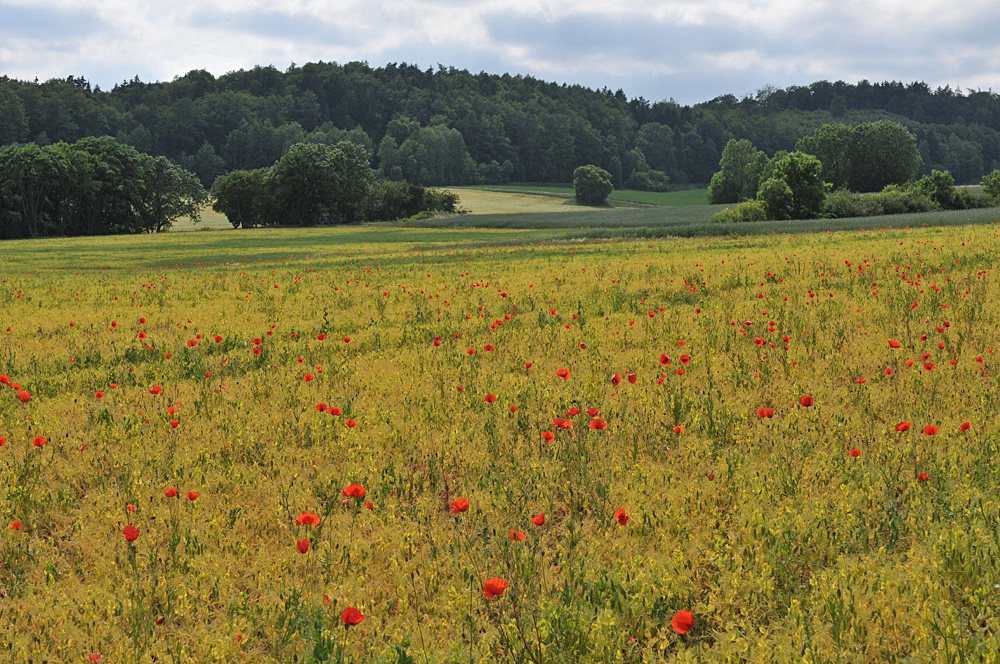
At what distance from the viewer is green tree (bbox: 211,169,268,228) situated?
9725cm

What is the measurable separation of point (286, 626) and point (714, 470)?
3.34 meters

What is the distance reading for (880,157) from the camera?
110m

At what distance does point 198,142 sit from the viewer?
154750 mm

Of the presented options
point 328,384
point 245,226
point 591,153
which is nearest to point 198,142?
point 245,226

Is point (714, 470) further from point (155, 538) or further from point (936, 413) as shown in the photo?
point (155, 538)

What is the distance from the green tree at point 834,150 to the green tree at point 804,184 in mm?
50035

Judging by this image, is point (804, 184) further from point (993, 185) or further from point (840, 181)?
point (840, 181)

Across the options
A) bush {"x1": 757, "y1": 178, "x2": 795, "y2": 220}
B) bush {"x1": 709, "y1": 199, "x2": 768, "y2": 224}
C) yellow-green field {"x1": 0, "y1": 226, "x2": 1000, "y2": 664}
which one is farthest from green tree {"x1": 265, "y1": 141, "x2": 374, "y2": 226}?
yellow-green field {"x1": 0, "y1": 226, "x2": 1000, "y2": 664}

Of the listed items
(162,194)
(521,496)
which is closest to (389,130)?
(162,194)

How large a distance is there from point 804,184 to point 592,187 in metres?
69.2

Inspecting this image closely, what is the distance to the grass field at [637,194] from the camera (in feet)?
458

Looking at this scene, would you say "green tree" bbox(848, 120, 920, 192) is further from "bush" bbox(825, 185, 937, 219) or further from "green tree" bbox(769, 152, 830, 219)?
"green tree" bbox(769, 152, 830, 219)

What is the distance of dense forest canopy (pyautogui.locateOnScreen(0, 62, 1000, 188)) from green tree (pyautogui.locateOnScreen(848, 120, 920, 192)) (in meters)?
47.0

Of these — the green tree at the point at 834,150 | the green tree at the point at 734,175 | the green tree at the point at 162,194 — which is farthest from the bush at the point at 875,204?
the green tree at the point at 162,194
